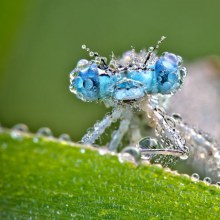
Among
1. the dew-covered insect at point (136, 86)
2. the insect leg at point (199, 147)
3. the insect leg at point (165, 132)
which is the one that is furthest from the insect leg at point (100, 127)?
the insect leg at point (199, 147)

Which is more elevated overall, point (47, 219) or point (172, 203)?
point (172, 203)

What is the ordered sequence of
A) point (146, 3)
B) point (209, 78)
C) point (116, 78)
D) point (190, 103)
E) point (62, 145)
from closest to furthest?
point (62, 145)
point (116, 78)
point (190, 103)
point (209, 78)
point (146, 3)

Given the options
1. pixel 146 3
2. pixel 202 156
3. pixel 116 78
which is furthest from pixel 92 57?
pixel 146 3

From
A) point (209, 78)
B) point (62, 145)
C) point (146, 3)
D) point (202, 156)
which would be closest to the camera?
point (62, 145)

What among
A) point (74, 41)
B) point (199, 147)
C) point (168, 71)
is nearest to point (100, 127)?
point (168, 71)

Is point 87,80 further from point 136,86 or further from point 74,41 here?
point 74,41

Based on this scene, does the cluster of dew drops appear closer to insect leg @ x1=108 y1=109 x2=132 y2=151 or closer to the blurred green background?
insect leg @ x1=108 y1=109 x2=132 y2=151

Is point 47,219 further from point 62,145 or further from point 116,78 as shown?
point 116,78
